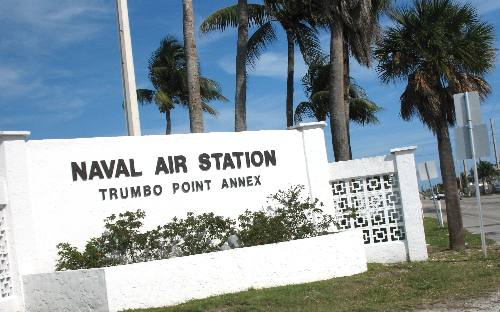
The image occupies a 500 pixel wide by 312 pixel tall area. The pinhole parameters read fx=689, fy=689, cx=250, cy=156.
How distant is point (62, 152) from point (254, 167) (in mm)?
4037

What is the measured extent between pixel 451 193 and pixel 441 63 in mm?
3385

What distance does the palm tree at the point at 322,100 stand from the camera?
26516mm

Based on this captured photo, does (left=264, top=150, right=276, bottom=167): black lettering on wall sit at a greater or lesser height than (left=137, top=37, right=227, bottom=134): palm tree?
lesser

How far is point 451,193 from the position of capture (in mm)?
18000

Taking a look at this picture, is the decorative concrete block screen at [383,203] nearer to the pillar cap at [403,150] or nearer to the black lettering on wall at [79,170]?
the pillar cap at [403,150]

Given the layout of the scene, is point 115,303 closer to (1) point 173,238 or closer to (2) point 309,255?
(1) point 173,238

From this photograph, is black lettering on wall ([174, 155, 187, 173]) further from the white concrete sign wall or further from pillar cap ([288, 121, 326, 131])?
pillar cap ([288, 121, 326, 131])

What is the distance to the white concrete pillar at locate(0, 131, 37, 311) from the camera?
11719 millimetres

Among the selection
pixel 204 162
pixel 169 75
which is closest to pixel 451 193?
pixel 204 162

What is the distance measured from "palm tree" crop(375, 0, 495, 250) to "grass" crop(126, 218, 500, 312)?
4415 millimetres

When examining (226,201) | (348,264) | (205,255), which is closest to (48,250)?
(205,255)

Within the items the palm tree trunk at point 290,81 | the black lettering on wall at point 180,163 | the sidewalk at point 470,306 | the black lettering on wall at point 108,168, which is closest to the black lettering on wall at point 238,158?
A: the black lettering on wall at point 180,163

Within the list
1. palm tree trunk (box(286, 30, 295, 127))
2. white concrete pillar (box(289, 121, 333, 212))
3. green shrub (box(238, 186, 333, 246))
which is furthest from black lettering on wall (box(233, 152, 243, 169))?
palm tree trunk (box(286, 30, 295, 127))

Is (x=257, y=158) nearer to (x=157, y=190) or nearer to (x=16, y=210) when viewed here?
(x=157, y=190)
